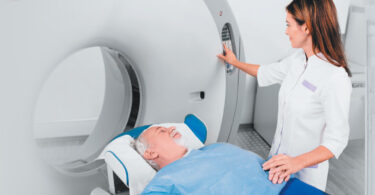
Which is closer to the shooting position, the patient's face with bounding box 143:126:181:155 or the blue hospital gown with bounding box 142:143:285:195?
the blue hospital gown with bounding box 142:143:285:195

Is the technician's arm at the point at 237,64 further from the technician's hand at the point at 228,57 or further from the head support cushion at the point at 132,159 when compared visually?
the head support cushion at the point at 132,159

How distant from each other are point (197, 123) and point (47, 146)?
4.51 feet

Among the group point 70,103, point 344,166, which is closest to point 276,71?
point 344,166

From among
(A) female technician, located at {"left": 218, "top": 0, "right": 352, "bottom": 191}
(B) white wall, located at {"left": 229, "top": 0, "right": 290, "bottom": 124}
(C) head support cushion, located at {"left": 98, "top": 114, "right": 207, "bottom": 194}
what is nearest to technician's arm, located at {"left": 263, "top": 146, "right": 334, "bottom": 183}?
(A) female technician, located at {"left": 218, "top": 0, "right": 352, "bottom": 191}

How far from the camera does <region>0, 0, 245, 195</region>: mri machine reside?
1168mm

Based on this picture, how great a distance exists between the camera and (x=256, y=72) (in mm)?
1678

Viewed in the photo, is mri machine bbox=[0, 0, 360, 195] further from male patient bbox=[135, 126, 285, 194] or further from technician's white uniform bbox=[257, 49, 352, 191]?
technician's white uniform bbox=[257, 49, 352, 191]

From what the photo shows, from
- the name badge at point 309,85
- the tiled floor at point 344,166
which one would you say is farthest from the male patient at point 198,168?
the tiled floor at point 344,166

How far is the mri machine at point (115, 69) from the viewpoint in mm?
1168

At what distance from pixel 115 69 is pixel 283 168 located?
2.77 feet

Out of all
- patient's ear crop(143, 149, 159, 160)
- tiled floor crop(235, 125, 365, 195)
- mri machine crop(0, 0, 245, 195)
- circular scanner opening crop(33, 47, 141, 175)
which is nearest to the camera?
mri machine crop(0, 0, 245, 195)

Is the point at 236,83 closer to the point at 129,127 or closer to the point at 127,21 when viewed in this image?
the point at 129,127

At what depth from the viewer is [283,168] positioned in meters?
1.27

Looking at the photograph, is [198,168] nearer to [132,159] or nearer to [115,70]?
[132,159]
